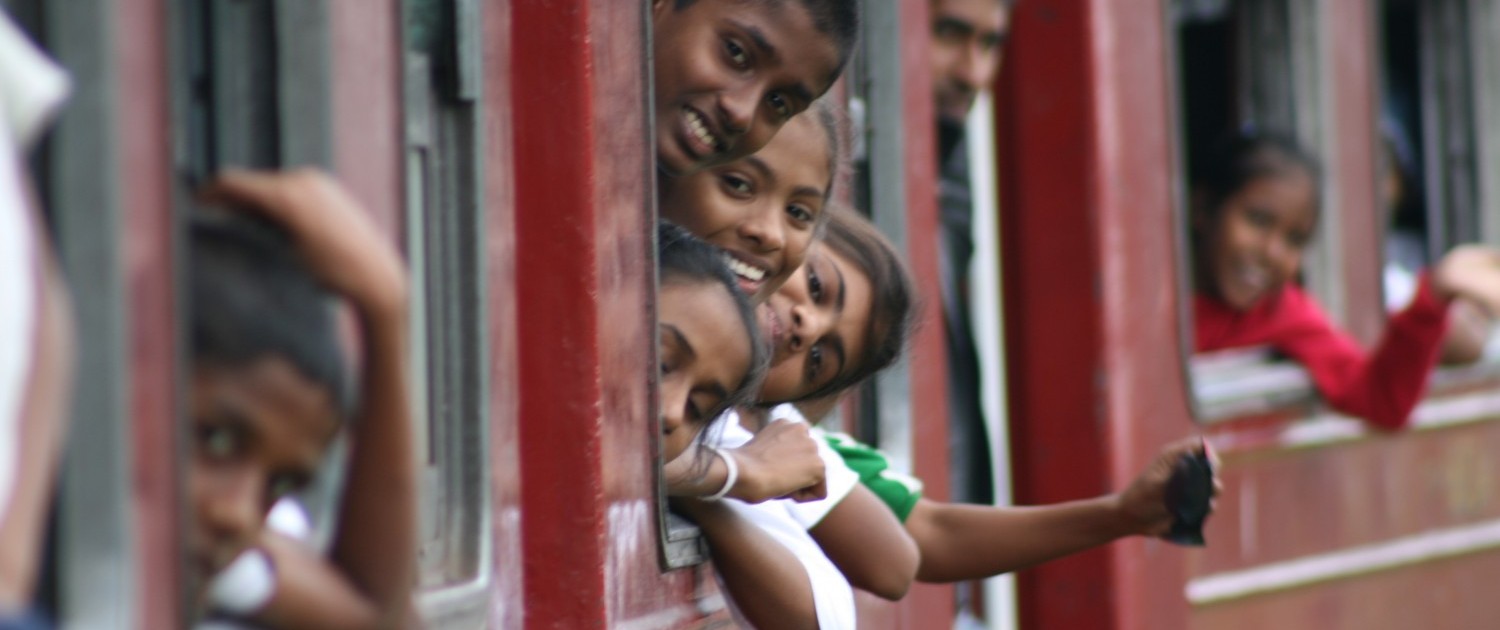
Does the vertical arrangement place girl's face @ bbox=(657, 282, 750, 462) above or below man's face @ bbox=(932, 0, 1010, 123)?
below

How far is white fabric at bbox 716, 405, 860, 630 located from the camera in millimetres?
2455

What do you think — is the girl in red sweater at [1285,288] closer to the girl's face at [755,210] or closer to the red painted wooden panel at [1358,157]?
the red painted wooden panel at [1358,157]

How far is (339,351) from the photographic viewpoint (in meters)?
1.35

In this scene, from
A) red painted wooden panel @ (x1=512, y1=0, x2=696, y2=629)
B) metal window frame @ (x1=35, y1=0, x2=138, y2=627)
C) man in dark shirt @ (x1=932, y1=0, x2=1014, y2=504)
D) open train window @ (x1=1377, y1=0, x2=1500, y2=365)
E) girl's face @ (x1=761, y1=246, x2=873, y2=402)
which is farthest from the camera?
open train window @ (x1=1377, y1=0, x2=1500, y2=365)

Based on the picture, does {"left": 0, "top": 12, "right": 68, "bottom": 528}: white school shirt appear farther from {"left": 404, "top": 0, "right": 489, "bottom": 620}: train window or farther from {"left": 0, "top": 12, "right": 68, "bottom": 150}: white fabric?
{"left": 404, "top": 0, "right": 489, "bottom": 620}: train window

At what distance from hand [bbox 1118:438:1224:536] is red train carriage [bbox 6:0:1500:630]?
36 cm

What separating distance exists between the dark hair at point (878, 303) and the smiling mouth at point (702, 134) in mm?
389

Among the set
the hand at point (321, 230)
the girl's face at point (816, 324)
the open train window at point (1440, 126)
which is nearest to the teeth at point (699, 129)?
the girl's face at point (816, 324)

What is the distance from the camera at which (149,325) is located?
1267mm

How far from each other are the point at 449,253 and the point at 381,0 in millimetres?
240

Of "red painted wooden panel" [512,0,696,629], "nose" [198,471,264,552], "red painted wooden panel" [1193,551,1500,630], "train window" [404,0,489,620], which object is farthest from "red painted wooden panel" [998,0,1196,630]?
"nose" [198,471,264,552]

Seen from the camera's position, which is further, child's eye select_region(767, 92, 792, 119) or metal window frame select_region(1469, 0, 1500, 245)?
metal window frame select_region(1469, 0, 1500, 245)

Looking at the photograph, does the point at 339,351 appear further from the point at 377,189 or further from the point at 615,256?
the point at 615,256

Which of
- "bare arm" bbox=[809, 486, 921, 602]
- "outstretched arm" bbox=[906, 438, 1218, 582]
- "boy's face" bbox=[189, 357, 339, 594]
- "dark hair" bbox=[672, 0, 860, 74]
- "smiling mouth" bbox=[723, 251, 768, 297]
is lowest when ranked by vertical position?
"outstretched arm" bbox=[906, 438, 1218, 582]
